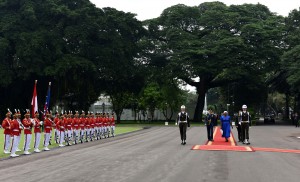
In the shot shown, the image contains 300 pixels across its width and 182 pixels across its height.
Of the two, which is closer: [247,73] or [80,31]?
[80,31]

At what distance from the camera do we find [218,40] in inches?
2336

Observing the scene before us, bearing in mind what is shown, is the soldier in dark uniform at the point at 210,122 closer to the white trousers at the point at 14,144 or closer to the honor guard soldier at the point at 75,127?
the honor guard soldier at the point at 75,127

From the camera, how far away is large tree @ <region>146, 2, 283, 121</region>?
5831 centimetres

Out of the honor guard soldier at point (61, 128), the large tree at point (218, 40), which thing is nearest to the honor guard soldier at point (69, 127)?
the honor guard soldier at point (61, 128)

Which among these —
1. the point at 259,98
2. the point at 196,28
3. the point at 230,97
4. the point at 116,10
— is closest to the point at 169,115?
the point at 230,97

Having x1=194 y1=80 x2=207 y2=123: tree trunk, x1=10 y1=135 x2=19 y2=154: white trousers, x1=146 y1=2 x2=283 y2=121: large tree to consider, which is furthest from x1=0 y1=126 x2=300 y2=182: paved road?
x1=194 y1=80 x2=207 y2=123: tree trunk

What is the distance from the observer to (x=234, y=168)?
1383 centimetres

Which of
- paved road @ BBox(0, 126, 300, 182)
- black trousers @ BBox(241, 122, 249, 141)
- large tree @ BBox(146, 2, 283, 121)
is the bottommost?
paved road @ BBox(0, 126, 300, 182)

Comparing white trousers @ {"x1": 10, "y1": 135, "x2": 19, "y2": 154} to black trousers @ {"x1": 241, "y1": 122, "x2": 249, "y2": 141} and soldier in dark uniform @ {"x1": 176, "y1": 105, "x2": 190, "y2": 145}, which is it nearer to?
soldier in dark uniform @ {"x1": 176, "y1": 105, "x2": 190, "y2": 145}

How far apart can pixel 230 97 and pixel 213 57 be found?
28598mm

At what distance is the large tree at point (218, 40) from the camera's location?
191 feet

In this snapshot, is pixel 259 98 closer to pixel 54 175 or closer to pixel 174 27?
pixel 174 27

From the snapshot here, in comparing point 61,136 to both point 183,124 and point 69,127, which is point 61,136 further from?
point 183,124

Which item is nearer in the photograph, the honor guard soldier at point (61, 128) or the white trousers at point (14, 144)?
the white trousers at point (14, 144)
